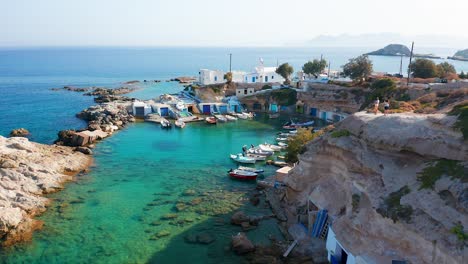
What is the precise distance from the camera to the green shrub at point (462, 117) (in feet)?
66.3

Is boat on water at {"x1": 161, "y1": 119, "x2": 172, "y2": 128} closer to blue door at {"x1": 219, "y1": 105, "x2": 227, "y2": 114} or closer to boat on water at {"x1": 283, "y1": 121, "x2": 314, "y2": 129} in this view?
blue door at {"x1": 219, "y1": 105, "x2": 227, "y2": 114}

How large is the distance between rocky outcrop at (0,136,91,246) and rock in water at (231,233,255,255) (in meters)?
15.5

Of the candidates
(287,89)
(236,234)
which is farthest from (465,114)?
(287,89)

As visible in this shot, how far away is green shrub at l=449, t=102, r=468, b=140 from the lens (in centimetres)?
2022

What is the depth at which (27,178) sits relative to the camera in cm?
3600

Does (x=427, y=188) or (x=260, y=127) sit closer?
(x=427, y=188)

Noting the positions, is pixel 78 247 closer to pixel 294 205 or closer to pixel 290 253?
pixel 290 253

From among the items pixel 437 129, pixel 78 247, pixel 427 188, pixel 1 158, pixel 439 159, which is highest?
pixel 437 129

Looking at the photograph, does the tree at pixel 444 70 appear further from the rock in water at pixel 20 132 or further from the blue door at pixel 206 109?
the rock in water at pixel 20 132

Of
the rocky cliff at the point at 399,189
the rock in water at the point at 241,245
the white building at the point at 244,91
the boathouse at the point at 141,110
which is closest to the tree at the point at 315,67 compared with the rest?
the white building at the point at 244,91

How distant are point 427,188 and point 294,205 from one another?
1406cm

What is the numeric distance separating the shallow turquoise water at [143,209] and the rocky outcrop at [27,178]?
4.09 ft

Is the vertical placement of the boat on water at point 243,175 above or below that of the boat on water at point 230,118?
below

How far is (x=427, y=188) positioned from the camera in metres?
20.0
